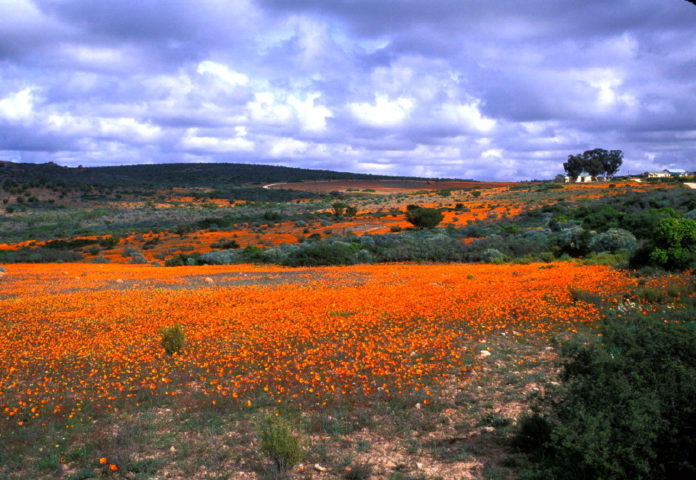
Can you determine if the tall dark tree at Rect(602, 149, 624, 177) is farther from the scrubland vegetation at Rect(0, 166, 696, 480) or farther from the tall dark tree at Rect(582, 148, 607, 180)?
the scrubland vegetation at Rect(0, 166, 696, 480)

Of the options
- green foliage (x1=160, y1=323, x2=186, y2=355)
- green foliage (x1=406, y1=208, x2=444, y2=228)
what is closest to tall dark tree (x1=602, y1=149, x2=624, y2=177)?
green foliage (x1=406, y1=208, x2=444, y2=228)

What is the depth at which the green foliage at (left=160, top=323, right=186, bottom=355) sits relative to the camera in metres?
10.4

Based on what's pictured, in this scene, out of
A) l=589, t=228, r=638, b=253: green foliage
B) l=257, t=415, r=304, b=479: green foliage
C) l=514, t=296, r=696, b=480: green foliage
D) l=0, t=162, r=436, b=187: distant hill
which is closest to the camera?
l=514, t=296, r=696, b=480: green foliage

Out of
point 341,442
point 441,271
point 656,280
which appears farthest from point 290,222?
point 341,442

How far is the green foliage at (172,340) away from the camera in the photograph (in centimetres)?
1038

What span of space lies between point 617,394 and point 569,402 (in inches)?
20.8

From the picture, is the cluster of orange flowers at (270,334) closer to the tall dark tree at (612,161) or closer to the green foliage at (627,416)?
the green foliage at (627,416)

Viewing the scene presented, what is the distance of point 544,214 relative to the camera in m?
49.1

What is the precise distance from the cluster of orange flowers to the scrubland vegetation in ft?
0.19

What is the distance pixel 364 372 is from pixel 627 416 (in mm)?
4658

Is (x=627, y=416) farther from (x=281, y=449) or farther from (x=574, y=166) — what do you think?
(x=574, y=166)

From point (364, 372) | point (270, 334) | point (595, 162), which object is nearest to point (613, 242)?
point (270, 334)

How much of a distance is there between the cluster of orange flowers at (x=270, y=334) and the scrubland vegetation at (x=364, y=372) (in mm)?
57

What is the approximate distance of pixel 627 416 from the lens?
4.45 meters
